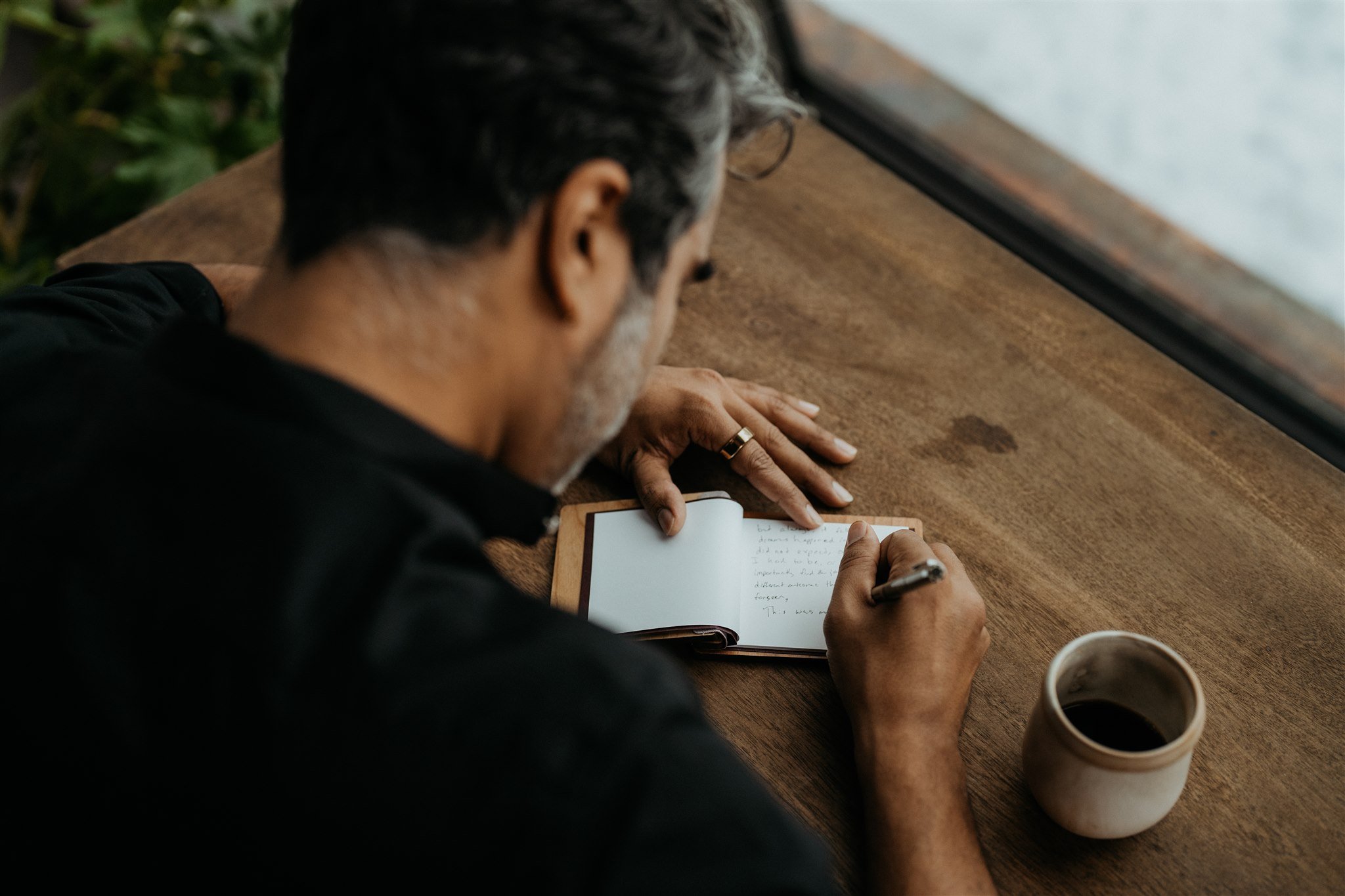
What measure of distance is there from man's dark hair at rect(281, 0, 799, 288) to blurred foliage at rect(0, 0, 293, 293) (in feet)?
3.81

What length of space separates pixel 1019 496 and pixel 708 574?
0.34 metres

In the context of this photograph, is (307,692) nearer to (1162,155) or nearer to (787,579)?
(787,579)

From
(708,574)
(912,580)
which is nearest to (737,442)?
(708,574)

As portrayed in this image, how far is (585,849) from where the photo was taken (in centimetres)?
50

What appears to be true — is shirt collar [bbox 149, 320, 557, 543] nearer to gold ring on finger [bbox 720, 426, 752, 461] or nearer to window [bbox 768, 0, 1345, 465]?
gold ring on finger [bbox 720, 426, 752, 461]

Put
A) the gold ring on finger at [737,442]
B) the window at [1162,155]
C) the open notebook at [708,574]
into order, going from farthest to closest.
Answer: the window at [1162,155], the gold ring on finger at [737,442], the open notebook at [708,574]

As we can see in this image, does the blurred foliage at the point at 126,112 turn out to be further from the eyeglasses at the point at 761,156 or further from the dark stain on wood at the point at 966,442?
the dark stain on wood at the point at 966,442

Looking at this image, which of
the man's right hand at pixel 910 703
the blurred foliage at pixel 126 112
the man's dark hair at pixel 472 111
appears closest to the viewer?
the man's dark hair at pixel 472 111

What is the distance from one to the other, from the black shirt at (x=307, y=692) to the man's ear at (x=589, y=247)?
158 mm

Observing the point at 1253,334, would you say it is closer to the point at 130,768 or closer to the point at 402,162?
the point at 402,162

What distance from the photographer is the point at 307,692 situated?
1.69 feet

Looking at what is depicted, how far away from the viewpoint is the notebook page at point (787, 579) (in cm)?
89

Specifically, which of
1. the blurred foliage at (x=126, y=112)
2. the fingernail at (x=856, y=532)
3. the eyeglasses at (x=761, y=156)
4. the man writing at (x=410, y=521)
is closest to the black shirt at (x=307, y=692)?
the man writing at (x=410, y=521)

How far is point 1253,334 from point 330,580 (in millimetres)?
1224
